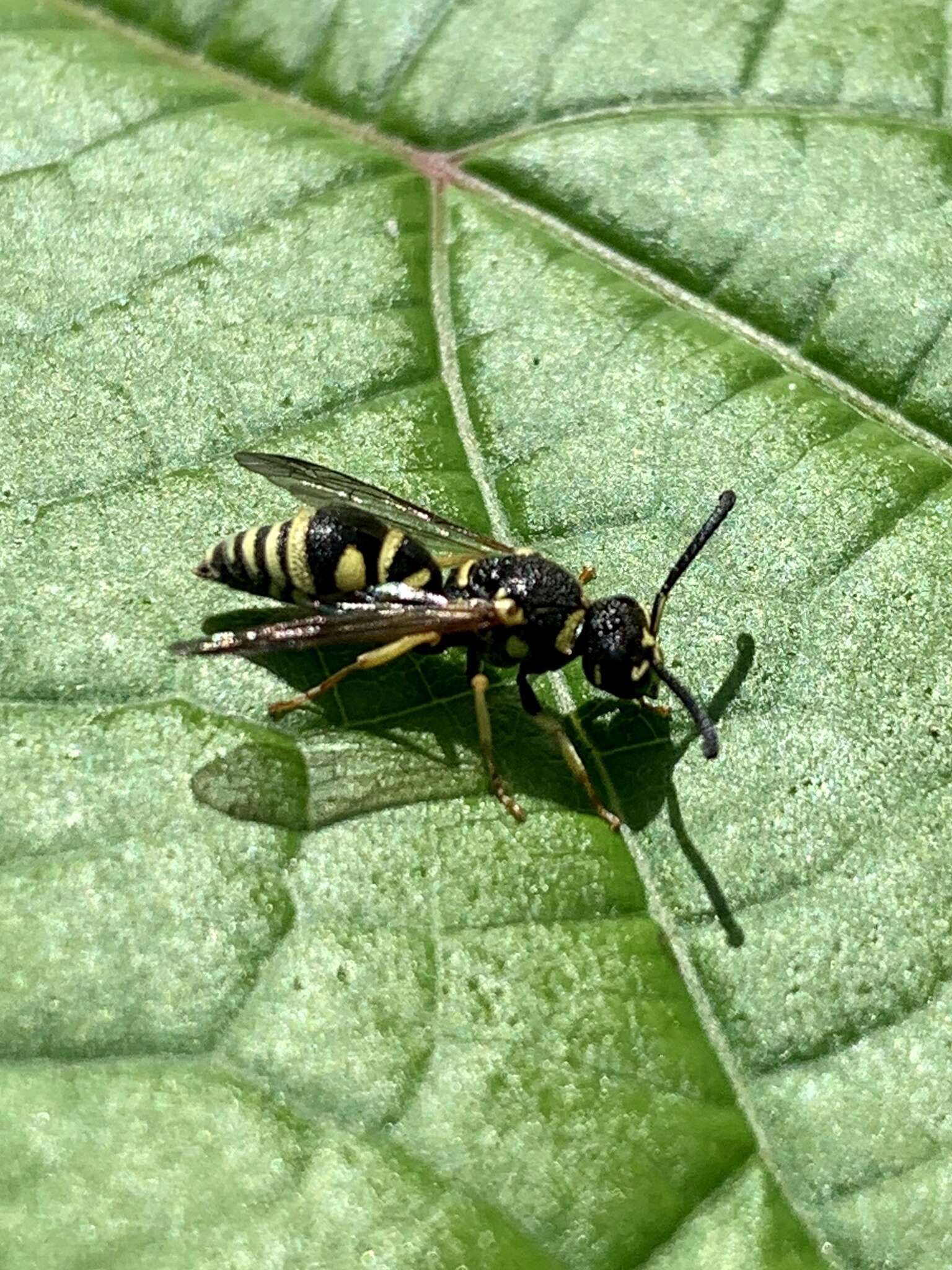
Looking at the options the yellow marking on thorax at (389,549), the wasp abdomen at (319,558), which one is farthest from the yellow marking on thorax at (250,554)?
the yellow marking on thorax at (389,549)

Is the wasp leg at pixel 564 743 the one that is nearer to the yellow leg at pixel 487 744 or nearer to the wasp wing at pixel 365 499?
the yellow leg at pixel 487 744

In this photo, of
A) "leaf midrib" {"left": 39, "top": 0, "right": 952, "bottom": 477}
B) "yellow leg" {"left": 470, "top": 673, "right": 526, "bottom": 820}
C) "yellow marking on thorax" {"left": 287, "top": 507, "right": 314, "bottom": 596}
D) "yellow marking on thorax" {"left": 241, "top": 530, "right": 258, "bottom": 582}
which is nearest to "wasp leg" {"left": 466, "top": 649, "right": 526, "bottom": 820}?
"yellow leg" {"left": 470, "top": 673, "right": 526, "bottom": 820}

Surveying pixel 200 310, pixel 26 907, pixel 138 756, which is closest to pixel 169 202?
pixel 200 310

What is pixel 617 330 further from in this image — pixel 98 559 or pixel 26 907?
pixel 26 907

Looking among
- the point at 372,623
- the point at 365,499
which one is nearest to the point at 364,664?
the point at 372,623

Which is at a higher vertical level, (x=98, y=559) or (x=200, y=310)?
(x=200, y=310)

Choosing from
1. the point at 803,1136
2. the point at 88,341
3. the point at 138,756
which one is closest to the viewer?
the point at 803,1136
